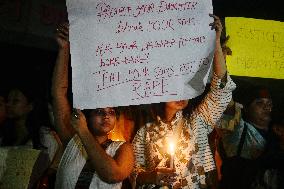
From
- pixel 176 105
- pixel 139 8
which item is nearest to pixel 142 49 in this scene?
pixel 139 8

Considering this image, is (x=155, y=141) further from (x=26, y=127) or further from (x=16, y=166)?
(x=26, y=127)

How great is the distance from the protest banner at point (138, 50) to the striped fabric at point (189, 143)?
39cm

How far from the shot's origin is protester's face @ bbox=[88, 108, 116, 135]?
2.88 m

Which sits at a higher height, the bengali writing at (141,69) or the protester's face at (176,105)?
the bengali writing at (141,69)

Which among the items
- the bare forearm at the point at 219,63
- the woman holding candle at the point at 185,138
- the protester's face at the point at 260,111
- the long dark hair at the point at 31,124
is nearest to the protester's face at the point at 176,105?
the woman holding candle at the point at 185,138

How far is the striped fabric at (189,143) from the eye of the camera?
291 cm

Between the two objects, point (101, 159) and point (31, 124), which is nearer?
point (101, 159)

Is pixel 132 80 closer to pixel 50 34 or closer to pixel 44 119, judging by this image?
pixel 44 119

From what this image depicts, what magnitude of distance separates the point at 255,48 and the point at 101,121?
1.73 metres

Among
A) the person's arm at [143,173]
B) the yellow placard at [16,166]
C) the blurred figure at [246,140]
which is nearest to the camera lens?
the person's arm at [143,173]

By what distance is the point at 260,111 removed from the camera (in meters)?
3.98

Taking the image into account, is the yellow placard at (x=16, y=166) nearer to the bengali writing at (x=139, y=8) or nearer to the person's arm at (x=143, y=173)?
the person's arm at (x=143, y=173)

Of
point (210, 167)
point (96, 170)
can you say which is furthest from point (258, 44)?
point (96, 170)

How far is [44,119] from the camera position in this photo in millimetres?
4164
